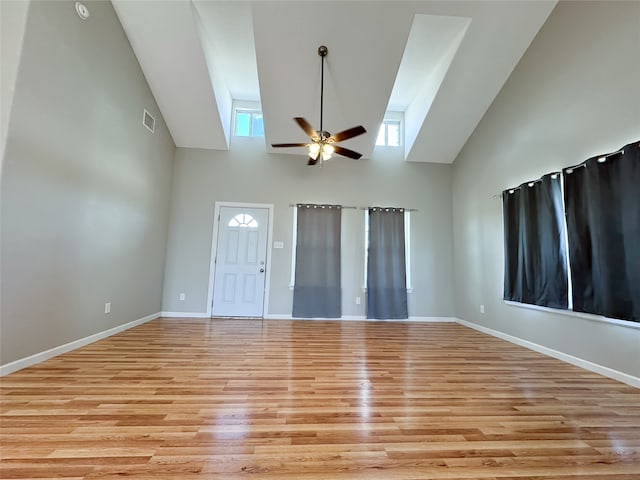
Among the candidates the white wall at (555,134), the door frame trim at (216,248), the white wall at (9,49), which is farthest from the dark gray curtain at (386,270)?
the white wall at (9,49)

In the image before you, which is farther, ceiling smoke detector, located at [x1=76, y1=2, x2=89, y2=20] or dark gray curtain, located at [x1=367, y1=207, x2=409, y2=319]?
dark gray curtain, located at [x1=367, y1=207, x2=409, y2=319]

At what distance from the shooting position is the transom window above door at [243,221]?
5.43m

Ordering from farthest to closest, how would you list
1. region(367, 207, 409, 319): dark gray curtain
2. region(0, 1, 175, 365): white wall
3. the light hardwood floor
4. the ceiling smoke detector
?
region(367, 207, 409, 319): dark gray curtain, the ceiling smoke detector, region(0, 1, 175, 365): white wall, the light hardwood floor

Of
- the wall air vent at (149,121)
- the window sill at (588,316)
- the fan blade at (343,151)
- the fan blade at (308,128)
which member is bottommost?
the window sill at (588,316)

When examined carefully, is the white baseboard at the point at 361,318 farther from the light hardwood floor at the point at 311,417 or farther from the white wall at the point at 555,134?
the light hardwood floor at the point at 311,417

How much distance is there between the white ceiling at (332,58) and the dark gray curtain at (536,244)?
5.78 ft

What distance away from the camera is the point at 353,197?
559 cm

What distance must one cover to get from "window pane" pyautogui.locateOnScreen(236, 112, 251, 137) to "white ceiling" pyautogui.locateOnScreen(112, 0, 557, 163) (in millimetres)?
406

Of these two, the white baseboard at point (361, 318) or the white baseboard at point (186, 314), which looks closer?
the white baseboard at point (186, 314)

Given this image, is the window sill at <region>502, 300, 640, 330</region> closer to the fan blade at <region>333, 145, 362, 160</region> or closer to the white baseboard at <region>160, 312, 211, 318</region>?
the fan blade at <region>333, 145, 362, 160</region>

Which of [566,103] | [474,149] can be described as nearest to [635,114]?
[566,103]

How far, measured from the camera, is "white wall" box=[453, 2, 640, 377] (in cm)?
266

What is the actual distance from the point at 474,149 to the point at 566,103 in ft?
5.81

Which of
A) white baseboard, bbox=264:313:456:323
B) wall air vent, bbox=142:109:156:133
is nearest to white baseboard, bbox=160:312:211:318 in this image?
white baseboard, bbox=264:313:456:323
